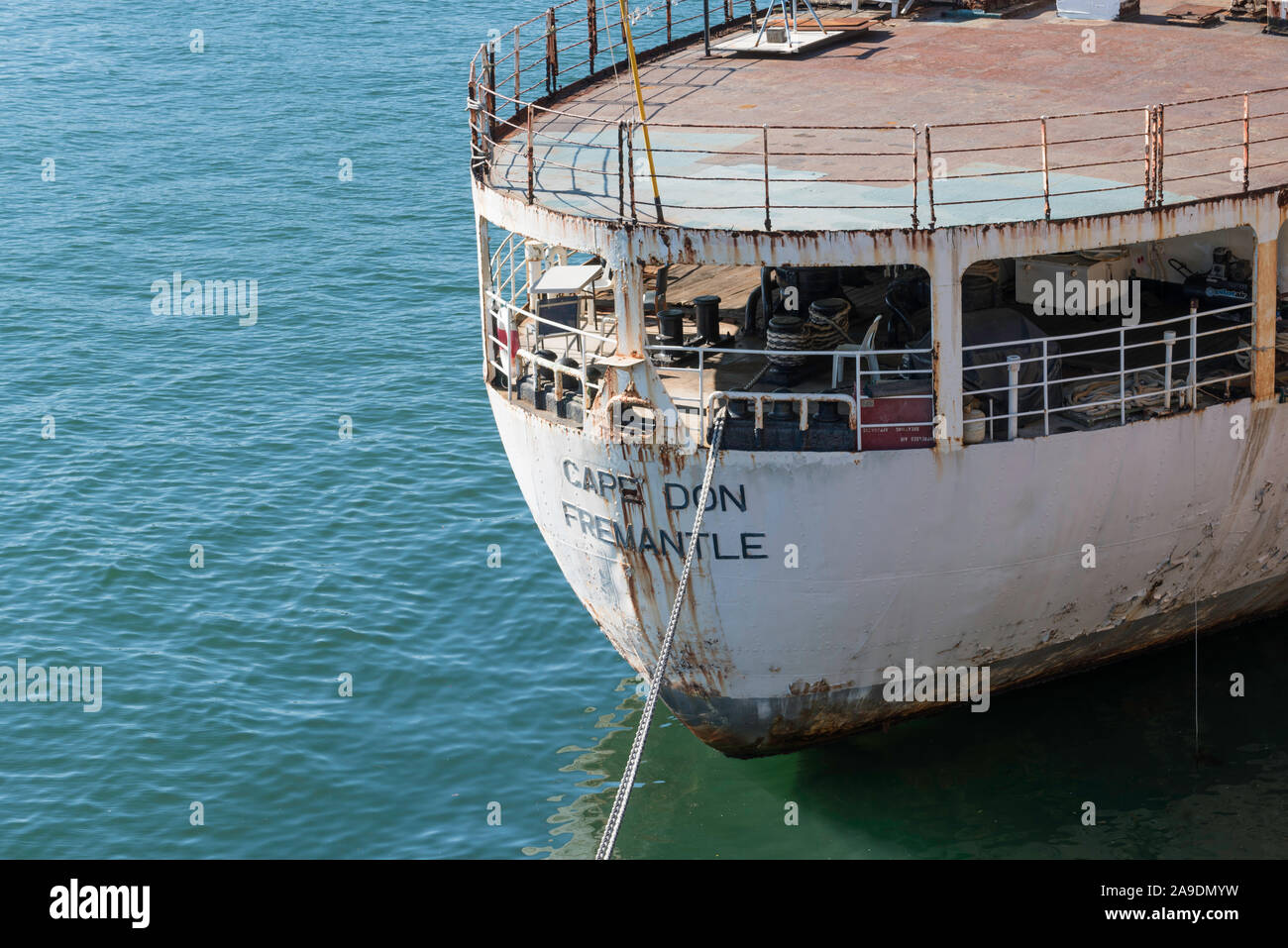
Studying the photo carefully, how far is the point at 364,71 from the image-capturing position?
60.8 metres

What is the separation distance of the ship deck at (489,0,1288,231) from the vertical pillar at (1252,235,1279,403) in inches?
37.1

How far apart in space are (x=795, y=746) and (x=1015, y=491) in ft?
15.8

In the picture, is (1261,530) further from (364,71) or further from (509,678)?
(364,71)

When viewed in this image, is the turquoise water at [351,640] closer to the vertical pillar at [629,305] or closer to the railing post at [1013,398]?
the railing post at [1013,398]

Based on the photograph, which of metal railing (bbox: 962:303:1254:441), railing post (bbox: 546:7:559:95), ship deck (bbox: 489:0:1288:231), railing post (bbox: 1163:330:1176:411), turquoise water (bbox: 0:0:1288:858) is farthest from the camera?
railing post (bbox: 546:7:559:95)

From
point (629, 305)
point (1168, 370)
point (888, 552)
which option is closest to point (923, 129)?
point (1168, 370)

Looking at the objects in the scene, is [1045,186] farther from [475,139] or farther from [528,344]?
[475,139]

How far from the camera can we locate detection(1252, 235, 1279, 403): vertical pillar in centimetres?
2106

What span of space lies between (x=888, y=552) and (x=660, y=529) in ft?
9.16

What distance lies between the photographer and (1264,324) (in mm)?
21234

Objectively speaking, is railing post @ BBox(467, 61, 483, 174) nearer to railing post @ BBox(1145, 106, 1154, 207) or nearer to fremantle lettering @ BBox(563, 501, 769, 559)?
fremantle lettering @ BBox(563, 501, 769, 559)

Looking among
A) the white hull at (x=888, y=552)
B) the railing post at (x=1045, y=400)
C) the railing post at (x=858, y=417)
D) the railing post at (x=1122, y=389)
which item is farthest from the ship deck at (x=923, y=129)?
the white hull at (x=888, y=552)

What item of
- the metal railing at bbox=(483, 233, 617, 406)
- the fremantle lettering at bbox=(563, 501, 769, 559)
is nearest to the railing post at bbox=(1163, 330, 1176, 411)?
the fremantle lettering at bbox=(563, 501, 769, 559)

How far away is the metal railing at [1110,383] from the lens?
20188 mm
